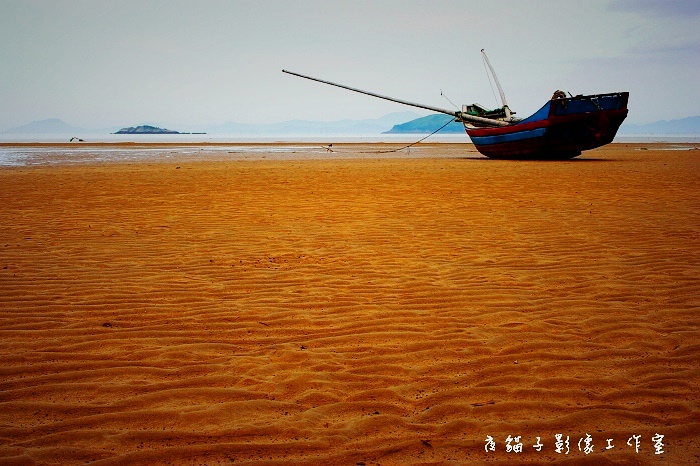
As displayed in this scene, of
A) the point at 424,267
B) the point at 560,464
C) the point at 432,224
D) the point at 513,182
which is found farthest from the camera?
the point at 513,182

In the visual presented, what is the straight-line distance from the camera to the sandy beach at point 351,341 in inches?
117

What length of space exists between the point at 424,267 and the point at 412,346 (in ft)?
7.73

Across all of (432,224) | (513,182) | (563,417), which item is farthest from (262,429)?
(513,182)

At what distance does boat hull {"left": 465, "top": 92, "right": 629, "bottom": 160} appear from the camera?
2294 centimetres

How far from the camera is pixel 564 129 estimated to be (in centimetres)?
2402

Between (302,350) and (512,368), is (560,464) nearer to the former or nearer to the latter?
(512,368)

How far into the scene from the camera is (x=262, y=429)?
3.05 metres

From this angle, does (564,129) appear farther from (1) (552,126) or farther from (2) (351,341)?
(2) (351,341)

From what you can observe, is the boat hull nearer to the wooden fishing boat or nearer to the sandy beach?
the wooden fishing boat

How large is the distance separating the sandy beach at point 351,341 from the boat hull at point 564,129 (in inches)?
601

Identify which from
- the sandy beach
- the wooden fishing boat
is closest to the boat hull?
the wooden fishing boat

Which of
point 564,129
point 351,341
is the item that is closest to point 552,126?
point 564,129

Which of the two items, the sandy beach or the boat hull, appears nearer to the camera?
the sandy beach

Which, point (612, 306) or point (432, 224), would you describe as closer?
point (612, 306)
